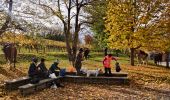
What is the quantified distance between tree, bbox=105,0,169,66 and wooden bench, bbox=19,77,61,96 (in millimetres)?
13499

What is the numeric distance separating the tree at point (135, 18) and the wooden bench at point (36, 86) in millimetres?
13499

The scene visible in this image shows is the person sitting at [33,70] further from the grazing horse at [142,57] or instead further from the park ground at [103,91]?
the grazing horse at [142,57]

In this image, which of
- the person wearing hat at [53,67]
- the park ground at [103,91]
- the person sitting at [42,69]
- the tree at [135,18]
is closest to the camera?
the park ground at [103,91]

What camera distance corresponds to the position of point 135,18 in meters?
37.9

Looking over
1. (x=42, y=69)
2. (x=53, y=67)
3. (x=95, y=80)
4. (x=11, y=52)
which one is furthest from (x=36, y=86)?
(x=11, y=52)

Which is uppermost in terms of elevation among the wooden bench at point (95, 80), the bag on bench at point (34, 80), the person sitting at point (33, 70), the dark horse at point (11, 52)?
the dark horse at point (11, 52)

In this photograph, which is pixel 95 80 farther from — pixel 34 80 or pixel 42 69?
pixel 34 80

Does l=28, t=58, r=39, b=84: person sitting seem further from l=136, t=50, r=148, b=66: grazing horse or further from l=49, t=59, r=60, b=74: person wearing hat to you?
l=136, t=50, r=148, b=66: grazing horse

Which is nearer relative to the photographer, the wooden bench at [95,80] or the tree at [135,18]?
the wooden bench at [95,80]

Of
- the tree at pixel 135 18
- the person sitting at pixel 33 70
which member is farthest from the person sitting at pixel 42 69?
the tree at pixel 135 18

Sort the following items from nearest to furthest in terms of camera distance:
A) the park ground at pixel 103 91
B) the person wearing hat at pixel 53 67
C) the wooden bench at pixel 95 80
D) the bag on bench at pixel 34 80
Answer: the park ground at pixel 103 91, the bag on bench at pixel 34 80, the person wearing hat at pixel 53 67, the wooden bench at pixel 95 80

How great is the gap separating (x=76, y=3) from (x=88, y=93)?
47.8 feet

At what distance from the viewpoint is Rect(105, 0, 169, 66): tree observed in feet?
122

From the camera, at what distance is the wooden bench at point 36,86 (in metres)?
20.5
